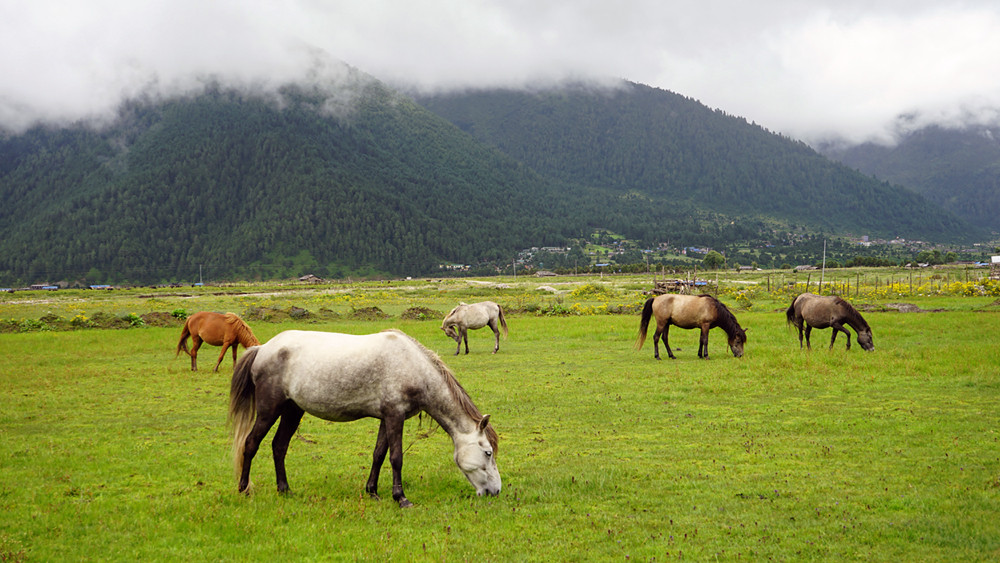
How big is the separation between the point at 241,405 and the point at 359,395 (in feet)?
6.12

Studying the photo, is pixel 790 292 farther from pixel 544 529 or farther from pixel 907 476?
pixel 544 529

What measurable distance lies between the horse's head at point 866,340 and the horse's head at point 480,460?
63.0 feet

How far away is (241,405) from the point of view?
9023 millimetres

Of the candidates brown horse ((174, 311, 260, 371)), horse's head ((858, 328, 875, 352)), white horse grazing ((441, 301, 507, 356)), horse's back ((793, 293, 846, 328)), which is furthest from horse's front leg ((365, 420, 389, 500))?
horse's head ((858, 328, 875, 352))

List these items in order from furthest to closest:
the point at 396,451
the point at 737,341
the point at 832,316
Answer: the point at 832,316
the point at 737,341
the point at 396,451

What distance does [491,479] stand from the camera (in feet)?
29.1

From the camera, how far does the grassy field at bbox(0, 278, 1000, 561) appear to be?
723 centimetres

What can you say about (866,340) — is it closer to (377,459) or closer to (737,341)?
(737,341)

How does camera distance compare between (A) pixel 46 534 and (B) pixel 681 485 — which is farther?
(B) pixel 681 485

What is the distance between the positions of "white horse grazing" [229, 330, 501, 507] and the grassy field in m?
0.60

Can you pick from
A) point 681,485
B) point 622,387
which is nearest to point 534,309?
point 622,387

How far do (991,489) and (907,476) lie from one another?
3.41 ft

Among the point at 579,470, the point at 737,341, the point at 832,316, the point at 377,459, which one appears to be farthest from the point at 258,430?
the point at 832,316

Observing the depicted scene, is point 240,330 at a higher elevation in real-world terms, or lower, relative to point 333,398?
lower
